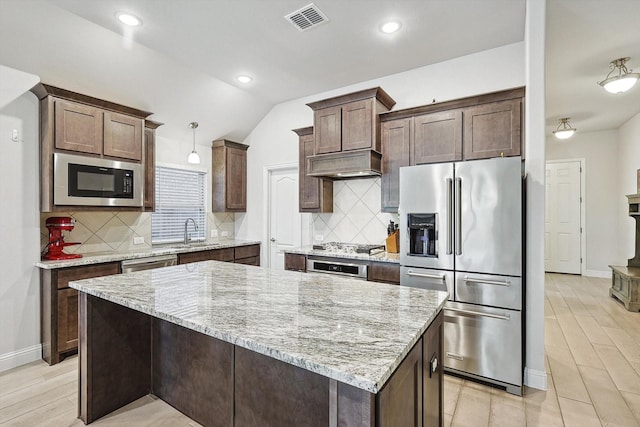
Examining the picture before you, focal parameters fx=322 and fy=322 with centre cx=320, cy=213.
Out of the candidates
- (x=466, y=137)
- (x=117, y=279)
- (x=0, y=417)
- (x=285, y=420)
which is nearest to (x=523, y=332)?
(x=466, y=137)

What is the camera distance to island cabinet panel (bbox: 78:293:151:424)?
1.98 meters

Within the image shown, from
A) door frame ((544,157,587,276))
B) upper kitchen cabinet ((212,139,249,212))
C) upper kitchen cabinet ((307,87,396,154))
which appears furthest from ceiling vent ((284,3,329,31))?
door frame ((544,157,587,276))

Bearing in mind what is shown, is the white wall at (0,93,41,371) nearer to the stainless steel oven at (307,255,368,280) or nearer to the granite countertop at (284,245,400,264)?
the granite countertop at (284,245,400,264)

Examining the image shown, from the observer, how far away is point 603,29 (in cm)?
290

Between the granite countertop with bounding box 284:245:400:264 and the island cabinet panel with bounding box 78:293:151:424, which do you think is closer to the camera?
the island cabinet panel with bounding box 78:293:151:424

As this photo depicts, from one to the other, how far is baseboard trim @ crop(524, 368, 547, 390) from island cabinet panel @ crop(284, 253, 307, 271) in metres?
2.19

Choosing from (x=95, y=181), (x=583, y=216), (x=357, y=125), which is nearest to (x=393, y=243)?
(x=357, y=125)

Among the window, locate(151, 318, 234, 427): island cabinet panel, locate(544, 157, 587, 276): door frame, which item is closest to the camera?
locate(151, 318, 234, 427): island cabinet panel

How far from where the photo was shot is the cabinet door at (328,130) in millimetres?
3578

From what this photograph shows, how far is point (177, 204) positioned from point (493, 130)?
397 cm

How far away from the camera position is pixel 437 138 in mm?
3139

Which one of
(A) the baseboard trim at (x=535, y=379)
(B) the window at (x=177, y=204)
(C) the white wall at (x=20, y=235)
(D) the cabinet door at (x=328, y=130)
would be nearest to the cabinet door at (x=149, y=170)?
(B) the window at (x=177, y=204)

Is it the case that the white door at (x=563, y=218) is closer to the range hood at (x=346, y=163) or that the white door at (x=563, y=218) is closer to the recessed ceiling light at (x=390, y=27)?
the range hood at (x=346, y=163)

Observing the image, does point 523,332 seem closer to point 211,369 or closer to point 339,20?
point 211,369
